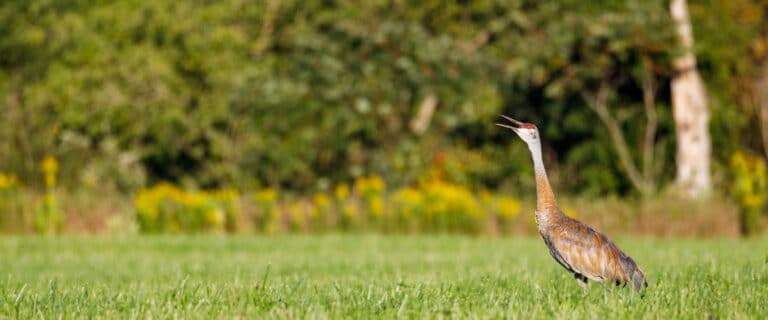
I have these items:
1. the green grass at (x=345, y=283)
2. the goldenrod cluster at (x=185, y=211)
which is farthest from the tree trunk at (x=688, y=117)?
the goldenrod cluster at (x=185, y=211)

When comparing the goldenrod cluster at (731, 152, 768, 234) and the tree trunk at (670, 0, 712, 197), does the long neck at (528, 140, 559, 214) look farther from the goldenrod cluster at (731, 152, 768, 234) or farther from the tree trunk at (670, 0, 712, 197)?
the tree trunk at (670, 0, 712, 197)

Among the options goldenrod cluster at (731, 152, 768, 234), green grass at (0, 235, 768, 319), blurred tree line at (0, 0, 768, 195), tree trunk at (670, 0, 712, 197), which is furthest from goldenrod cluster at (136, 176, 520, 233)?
tree trunk at (670, 0, 712, 197)

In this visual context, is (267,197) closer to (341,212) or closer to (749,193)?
(341,212)

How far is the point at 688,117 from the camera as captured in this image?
1978 cm

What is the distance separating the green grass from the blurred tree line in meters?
6.13

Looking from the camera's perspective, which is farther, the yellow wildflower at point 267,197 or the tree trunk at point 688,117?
the tree trunk at point 688,117

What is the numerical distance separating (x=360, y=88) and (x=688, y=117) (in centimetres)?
632

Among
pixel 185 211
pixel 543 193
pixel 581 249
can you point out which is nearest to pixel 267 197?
pixel 185 211

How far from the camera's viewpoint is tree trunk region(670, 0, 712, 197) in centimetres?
1970

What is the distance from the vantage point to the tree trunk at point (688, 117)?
19.7 m

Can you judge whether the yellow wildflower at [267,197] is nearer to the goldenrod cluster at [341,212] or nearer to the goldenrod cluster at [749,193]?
the goldenrod cluster at [341,212]

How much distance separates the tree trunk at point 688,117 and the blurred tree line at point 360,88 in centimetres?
31

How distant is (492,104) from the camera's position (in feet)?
67.5

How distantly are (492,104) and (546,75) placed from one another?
221 cm
